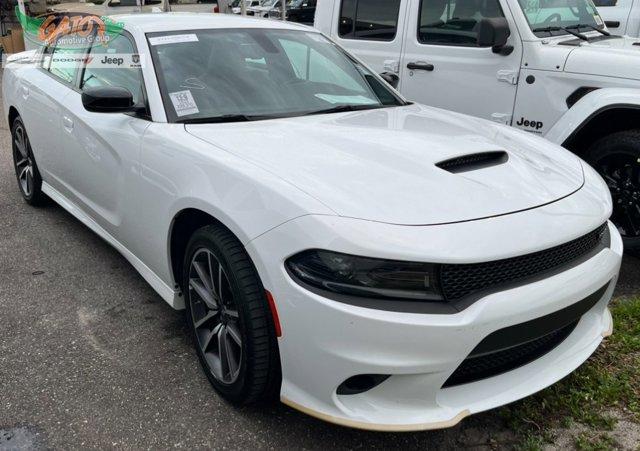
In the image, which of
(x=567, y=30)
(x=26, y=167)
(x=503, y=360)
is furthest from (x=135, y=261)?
(x=567, y=30)

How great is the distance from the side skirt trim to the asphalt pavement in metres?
0.28

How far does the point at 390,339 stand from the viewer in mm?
1956

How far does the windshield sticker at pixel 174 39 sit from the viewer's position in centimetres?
329

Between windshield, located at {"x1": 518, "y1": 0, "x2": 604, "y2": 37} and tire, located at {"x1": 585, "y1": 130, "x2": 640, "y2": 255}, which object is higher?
windshield, located at {"x1": 518, "y1": 0, "x2": 604, "y2": 37}

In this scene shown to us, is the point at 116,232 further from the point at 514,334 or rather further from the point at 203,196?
the point at 514,334

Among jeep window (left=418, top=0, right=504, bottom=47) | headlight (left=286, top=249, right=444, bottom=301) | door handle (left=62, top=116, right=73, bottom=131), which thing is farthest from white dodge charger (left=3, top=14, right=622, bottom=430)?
jeep window (left=418, top=0, right=504, bottom=47)

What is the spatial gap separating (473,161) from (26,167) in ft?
13.1

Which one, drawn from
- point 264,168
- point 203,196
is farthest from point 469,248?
point 203,196

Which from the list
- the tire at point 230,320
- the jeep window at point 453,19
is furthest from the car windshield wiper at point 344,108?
the jeep window at point 453,19

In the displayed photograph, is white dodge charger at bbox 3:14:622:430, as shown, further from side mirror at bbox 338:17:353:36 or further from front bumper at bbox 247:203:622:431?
side mirror at bbox 338:17:353:36

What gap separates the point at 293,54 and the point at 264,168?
1.51 meters

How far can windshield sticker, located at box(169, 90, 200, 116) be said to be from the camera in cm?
299

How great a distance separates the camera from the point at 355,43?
17.8ft

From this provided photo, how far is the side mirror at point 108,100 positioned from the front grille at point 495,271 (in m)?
1.89
